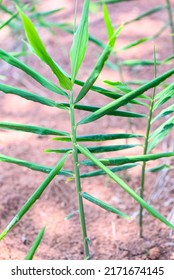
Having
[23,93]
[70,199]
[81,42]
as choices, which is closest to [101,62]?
[81,42]

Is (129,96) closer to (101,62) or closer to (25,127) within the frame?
(101,62)

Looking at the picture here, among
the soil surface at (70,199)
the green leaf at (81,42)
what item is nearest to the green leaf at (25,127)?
the green leaf at (81,42)

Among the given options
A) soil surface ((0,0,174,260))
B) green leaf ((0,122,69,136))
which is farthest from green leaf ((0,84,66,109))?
soil surface ((0,0,174,260))

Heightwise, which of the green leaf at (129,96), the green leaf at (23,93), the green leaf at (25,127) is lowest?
the green leaf at (25,127)

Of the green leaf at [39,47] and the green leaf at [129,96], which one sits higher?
the green leaf at [39,47]

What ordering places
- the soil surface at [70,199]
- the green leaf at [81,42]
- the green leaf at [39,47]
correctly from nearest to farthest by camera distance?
1. the green leaf at [39,47]
2. the green leaf at [81,42]
3. the soil surface at [70,199]

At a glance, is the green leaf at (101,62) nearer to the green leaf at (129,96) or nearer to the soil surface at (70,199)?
the green leaf at (129,96)

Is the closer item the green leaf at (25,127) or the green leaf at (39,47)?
the green leaf at (39,47)

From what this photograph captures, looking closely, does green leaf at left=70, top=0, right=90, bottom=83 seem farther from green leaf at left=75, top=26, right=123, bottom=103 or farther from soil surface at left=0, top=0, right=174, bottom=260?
soil surface at left=0, top=0, right=174, bottom=260
